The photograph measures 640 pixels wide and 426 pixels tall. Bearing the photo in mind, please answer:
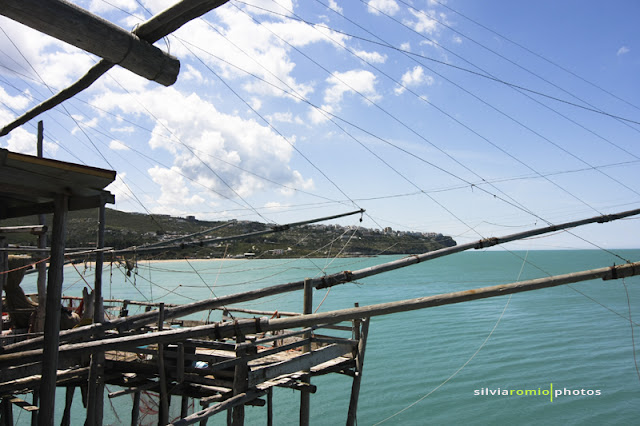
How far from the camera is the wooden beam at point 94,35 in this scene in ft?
14.0

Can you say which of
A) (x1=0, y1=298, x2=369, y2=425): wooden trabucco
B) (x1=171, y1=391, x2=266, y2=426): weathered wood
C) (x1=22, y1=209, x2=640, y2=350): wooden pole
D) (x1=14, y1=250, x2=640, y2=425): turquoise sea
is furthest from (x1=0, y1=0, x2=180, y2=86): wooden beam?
(x1=14, y1=250, x2=640, y2=425): turquoise sea

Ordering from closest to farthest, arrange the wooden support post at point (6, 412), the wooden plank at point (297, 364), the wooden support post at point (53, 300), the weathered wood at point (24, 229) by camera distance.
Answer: the wooden support post at point (53, 300) < the wooden plank at point (297, 364) < the weathered wood at point (24, 229) < the wooden support post at point (6, 412)

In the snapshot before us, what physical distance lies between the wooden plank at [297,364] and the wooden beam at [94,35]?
5147 millimetres

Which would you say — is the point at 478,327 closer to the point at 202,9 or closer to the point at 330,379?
the point at 330,379

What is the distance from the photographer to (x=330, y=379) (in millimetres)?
22625

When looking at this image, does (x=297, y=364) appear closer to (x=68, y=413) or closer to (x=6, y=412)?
Result: (x=6, y=412)

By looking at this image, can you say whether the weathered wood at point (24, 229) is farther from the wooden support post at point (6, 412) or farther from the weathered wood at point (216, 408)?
the wooden support post at point (6, 412)

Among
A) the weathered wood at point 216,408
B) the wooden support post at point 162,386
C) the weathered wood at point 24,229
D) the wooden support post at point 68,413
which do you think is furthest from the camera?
the wooden support post at point 68,413

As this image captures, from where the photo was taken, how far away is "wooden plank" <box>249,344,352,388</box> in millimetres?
8078

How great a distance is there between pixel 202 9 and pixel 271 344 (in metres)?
9.45

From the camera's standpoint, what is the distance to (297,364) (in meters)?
8.81

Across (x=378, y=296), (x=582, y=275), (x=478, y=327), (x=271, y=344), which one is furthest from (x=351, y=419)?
(x=378, y=296)

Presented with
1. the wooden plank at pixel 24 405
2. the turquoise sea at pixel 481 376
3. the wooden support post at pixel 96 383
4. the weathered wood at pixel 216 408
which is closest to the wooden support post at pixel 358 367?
the weathered wood at pixel 216 408

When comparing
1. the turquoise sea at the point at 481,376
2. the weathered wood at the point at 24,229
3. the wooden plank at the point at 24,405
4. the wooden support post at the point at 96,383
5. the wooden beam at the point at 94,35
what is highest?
the wooden beam at the point at 94,35
